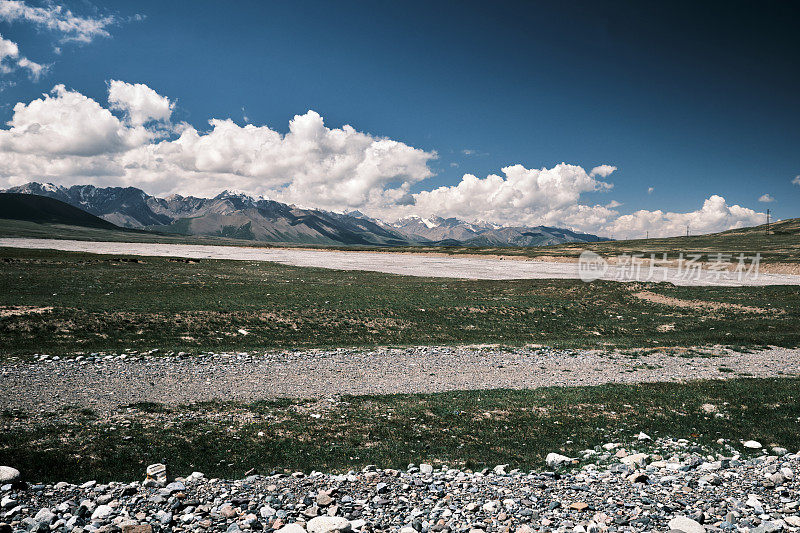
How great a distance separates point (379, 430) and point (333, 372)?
24.6 feet

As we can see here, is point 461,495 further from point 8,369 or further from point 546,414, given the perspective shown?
point 8,369

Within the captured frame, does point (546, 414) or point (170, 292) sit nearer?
point (546, 414)

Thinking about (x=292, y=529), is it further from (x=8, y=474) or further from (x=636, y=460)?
(x=636, y=460)

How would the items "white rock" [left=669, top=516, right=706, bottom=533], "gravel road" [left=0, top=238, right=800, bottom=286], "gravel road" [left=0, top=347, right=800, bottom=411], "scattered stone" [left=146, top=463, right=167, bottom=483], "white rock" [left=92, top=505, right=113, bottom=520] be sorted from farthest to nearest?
1. "gravel road" [left=0, top=238, right=800, bottom=286]
2. "gravel road" [left=0, top=347, right=800, bottom=411]
3. "scattered stone" [left=146, top=463, right=167, bottom=483]
4. "white rock" [left=92, top=505, right=113, bottom=520]
5. "white rock" [left=669, top=516, right=706, bottom=533]

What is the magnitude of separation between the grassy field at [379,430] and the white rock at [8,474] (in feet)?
0.99

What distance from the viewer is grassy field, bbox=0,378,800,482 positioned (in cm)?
1102

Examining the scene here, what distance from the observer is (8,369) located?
18.2m

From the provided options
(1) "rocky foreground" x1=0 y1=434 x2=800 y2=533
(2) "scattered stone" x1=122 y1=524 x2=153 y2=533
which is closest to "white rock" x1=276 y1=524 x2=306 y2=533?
(1) "rocky foreground" x1=0 y1=434 x2=800 y2=533

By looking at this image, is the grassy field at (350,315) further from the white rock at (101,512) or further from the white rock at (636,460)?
the white rock at (636,460)

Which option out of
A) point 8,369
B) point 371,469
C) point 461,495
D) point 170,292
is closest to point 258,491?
point 371,469

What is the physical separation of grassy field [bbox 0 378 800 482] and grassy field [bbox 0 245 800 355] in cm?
1066

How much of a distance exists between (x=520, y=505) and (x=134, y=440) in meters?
11.0

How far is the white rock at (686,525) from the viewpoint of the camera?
7781 millimetres

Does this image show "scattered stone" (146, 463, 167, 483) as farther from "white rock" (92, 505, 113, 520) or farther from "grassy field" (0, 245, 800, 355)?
"grassy field" (0, 245, 800, 355)
